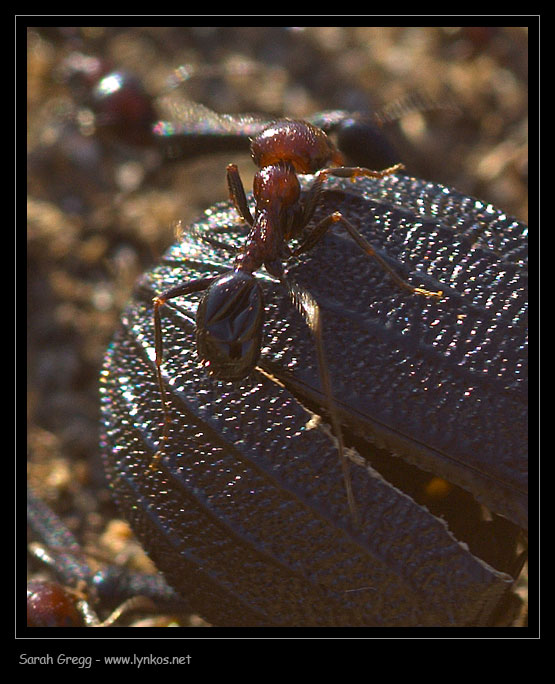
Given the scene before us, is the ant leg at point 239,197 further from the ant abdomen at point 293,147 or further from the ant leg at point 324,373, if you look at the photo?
the ant leg at point 324,373

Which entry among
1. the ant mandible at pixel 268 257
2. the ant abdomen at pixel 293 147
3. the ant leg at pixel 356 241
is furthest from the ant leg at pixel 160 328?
the ant abdomen at pixel 293 147

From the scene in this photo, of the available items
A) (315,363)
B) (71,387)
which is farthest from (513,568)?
(71,387)

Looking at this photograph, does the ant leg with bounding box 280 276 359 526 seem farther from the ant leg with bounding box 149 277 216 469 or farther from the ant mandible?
the ant leg with bounding box 149 277 216 469

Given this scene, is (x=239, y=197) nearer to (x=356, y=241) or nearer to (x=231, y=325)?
(x=356, y=241)

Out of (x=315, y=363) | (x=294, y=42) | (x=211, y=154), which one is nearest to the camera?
(x=315, y=363)

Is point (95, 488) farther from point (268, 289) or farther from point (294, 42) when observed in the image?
point (294, 42)

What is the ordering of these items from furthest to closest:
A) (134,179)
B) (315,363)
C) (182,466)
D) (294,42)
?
(294,42)
(134,179)
(182,466)
(315,363)

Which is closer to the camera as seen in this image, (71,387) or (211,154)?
(211,154)
